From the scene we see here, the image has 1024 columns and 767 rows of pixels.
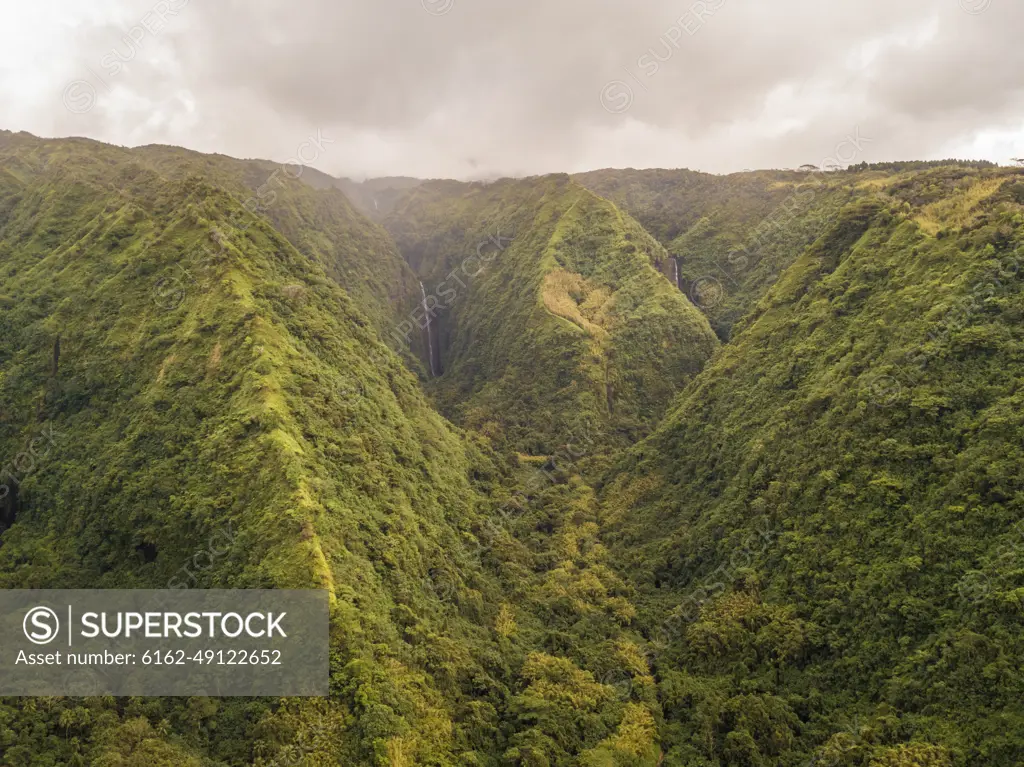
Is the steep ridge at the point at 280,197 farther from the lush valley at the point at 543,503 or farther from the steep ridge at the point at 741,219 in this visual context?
the steep ridge at the point at 741,219

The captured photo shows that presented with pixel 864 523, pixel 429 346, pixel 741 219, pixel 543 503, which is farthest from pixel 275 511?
pixel 741 219

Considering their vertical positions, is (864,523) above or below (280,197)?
below

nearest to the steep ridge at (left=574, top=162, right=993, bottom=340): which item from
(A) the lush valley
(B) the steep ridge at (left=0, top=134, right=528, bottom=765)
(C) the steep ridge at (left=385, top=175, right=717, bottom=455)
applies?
(C) the steep ridge at (left=385, top=175, right=717, bottom=455)

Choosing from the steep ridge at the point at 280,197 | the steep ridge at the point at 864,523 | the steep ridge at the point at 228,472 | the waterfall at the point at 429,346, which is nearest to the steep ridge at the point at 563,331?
the waterfall at the point at 429,346

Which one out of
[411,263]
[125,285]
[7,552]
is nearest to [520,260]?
[411,263]

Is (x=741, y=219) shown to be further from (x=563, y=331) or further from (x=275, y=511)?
(x=275, y=511)

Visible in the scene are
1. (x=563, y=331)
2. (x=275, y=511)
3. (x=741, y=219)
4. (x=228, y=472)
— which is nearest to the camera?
(x=275, y=511)

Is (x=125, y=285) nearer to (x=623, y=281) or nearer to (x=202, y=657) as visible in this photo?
(x=202, y=657)
